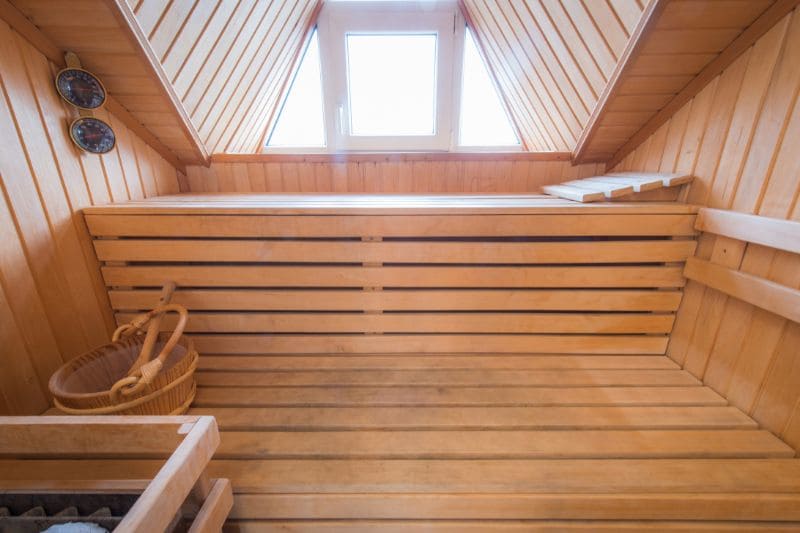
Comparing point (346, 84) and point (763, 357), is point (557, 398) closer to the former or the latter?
point (763, 357)

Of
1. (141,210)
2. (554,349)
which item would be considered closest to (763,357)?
(554,349)

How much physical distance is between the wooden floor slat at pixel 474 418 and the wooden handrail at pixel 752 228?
2.11 feet

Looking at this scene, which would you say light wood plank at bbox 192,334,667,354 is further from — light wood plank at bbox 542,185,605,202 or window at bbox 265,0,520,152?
window at bbox 265,0,520,152

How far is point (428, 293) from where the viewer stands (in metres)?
1.57

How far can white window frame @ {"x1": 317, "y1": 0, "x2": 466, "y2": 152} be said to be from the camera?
2293 mm

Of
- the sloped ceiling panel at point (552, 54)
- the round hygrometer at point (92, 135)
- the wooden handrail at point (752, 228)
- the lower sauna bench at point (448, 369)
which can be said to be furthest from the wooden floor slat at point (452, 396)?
the sloped ceiling panel at point (552, 54)

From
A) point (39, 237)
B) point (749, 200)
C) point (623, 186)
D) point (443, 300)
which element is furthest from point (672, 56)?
point (39, 237)

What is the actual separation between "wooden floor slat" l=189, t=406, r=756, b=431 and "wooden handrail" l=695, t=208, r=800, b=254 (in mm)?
643

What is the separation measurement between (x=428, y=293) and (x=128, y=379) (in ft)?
3.61

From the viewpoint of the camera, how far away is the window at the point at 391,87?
2316mm

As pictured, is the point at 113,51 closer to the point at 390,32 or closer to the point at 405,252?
the point at 405,252

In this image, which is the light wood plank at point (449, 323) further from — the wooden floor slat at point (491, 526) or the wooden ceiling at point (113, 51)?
the wooden ceiling at point (113, 51)

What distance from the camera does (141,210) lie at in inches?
56.2

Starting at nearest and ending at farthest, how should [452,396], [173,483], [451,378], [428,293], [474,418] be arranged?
[173,483], [474,418], [452,396], [451,378], [428,293]
